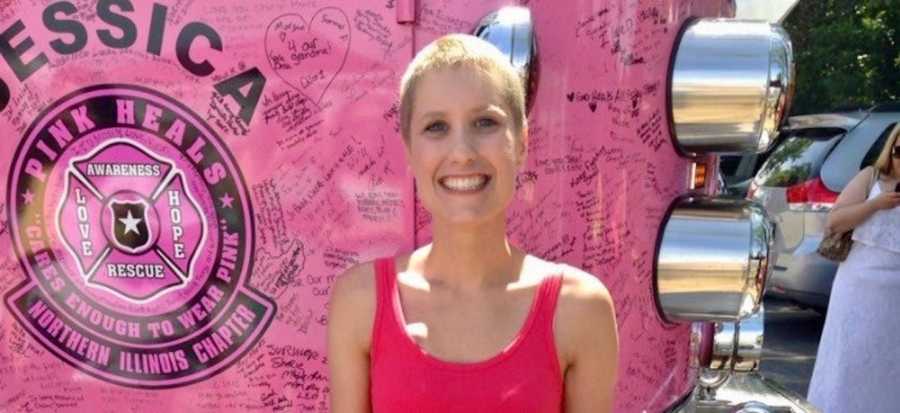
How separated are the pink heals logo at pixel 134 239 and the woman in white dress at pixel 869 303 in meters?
2.76

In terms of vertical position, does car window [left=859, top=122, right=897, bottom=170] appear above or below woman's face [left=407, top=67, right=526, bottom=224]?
below

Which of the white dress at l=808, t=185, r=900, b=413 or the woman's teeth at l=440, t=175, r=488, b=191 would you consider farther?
the white dress at l=808, t=185, r=900, b=413

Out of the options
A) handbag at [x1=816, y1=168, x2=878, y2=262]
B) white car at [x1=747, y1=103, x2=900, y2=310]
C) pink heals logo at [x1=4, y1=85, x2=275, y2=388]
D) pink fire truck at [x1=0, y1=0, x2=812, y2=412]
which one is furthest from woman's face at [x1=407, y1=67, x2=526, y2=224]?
white car at [x1=747, y1=103, x2=900, y2=310]

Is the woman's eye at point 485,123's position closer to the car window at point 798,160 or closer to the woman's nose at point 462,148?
the woman's nose at point 462,148

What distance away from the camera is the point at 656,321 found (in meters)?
2.19

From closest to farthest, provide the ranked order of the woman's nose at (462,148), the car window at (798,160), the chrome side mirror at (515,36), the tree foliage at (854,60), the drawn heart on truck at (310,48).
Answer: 1. the woman's nose at (462,148)
2. the chrome side mirror at (515,36)
3. the drawn heart on truck at (310,48)
4. the car window at (798,160)
5. the tree foliage at (854,60)

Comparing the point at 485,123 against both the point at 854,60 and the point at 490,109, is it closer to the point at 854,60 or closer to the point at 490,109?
the point at 490,109

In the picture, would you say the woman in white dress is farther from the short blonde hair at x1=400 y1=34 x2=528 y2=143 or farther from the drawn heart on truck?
the short blonde hair at x1=400 y1=34 x2=528 y2=143

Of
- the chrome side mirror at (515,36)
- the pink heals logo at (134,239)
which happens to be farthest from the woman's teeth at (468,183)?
the pink heals logo at (134,239)

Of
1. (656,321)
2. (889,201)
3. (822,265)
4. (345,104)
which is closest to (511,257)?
(345,104)

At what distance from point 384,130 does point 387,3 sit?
244 millimetres

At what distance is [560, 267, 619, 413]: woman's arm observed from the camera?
1.54m

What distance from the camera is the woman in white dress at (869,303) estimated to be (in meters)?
3.89

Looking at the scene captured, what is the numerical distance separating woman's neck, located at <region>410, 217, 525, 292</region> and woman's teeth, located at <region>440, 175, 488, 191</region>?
0.24 feet
